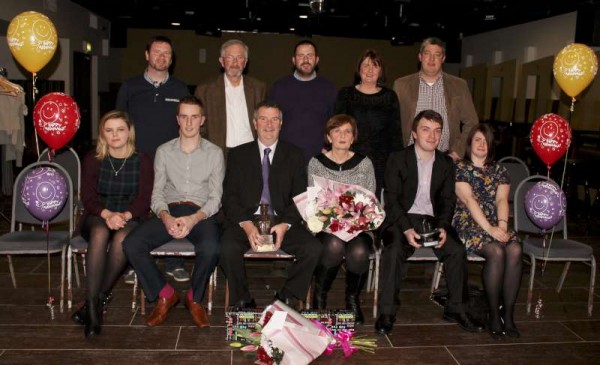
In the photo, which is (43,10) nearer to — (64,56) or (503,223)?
(64,56)

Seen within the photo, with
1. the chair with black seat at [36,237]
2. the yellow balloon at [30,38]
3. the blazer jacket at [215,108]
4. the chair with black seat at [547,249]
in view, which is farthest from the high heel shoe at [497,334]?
the yellow balloon at [30,38]

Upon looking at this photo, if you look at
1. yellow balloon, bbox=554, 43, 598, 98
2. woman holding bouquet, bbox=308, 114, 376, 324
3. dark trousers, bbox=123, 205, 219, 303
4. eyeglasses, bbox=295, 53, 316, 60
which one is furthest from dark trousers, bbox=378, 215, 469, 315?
yellow balloon, bbox=554, 43, 598, 98

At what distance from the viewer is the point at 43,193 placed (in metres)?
3.46

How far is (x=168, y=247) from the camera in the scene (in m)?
3.50

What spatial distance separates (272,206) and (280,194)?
9 centimetres

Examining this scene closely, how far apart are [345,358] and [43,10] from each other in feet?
27.9

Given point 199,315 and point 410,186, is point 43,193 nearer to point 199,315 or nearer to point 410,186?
point 199,315

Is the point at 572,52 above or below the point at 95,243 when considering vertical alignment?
above

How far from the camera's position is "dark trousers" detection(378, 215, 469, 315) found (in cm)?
352

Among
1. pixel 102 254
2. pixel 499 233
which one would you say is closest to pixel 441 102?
pixel 499 233

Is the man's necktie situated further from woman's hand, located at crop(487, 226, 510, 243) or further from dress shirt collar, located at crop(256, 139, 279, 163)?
woman's hand, located at crop(487, 226, 510, 243)

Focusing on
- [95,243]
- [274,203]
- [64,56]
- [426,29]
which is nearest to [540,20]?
[426,29]

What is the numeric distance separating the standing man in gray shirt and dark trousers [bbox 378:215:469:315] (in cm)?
103

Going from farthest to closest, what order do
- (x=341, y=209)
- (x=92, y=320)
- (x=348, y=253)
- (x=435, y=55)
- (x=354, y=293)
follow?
(x=435, y=55)
(x=354, y=293)
(x=348, y=253)
(x=341, y=209)
(x=92, y=320)
